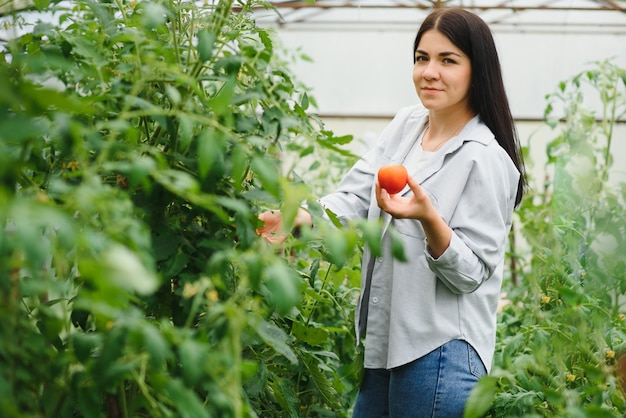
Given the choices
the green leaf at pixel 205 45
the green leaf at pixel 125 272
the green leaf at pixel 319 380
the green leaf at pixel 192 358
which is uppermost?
the green leaf at pixel 205 45

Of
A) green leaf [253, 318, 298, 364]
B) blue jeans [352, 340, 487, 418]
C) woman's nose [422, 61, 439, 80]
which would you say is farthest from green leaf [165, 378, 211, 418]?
woman's nose [422, 61, 439, 80]

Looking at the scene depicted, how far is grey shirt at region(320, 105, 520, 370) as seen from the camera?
4.87 feet

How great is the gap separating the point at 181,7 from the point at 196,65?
0.63ft

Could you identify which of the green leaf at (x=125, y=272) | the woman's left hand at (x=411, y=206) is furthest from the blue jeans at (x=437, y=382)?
the green leaf at (x=125, y=272)

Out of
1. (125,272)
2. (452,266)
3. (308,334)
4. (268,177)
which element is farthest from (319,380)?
(125,272)

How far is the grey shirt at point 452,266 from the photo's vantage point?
1.48 metres

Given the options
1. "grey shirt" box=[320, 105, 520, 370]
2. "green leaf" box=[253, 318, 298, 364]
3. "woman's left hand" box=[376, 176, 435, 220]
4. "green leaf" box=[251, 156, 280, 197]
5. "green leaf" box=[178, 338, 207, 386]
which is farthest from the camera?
"grey shirt" box=[320, 105, 520, 370]

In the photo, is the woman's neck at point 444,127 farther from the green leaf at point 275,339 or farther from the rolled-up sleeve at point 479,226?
the green leaf at point 275,339

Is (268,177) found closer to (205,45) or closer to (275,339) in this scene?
(205,45)

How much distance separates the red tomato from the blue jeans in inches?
13.1

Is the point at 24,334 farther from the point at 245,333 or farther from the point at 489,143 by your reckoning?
the point at 489,143

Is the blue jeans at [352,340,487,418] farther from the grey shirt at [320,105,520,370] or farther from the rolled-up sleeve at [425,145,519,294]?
the rolled-up sleeve at [425,145,519,294]

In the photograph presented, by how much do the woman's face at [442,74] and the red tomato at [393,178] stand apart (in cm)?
25

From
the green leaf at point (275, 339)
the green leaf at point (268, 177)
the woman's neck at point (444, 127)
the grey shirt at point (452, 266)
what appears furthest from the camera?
the woman's neck at point (444, 127)
